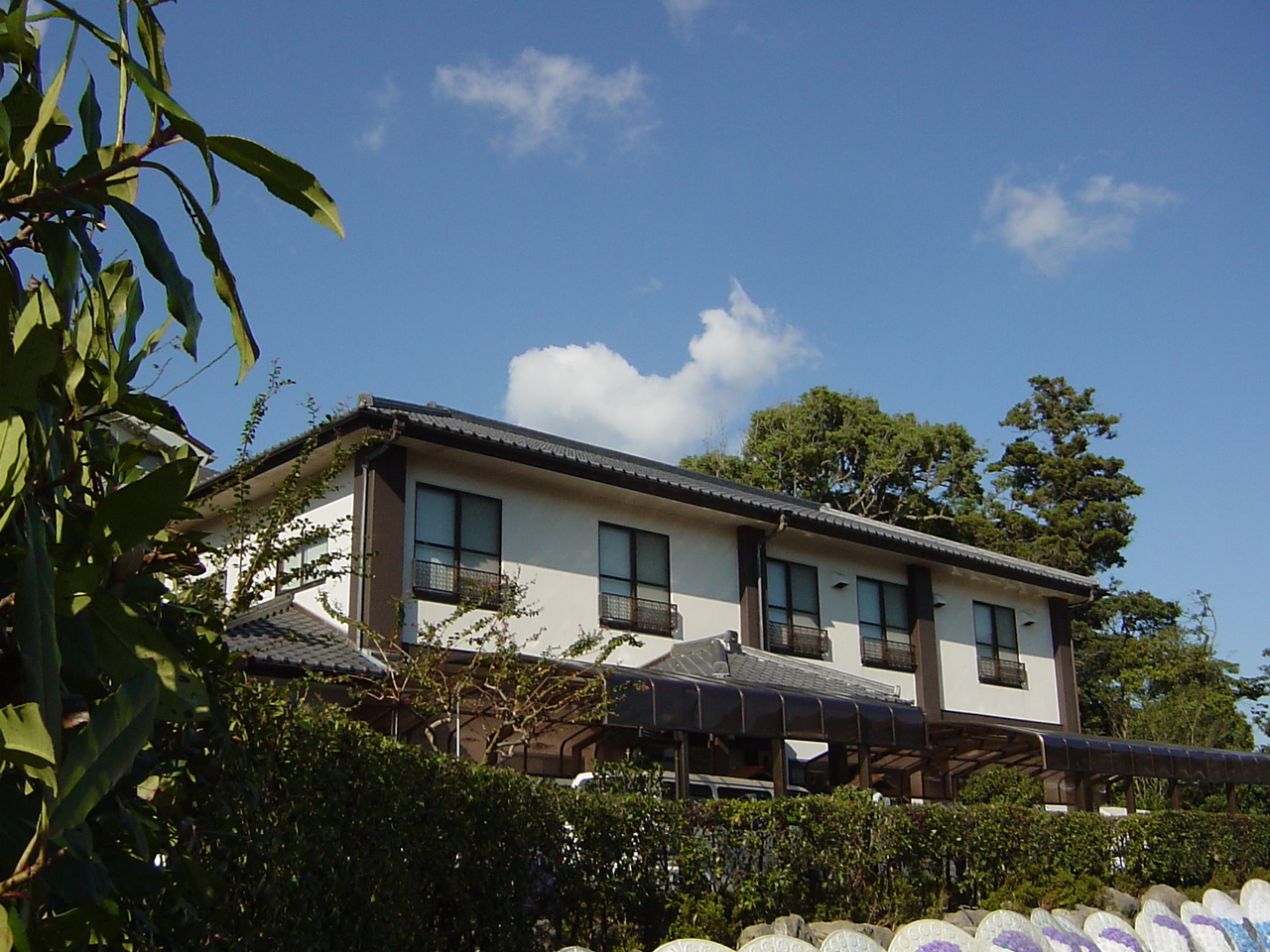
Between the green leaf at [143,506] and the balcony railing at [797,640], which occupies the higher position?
the balcony railing at [797,640]

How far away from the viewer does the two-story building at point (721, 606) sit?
51.8 ft

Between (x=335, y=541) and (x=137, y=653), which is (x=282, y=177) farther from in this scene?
(x=335, y=541)

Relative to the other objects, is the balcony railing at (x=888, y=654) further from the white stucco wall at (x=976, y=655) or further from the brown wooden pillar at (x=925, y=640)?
the white stucco wall at (x=976, y=655)

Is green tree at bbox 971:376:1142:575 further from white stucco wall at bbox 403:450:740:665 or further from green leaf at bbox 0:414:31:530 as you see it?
green leaf at bbox 0:414:31:530

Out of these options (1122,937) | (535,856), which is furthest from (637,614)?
(535,856)

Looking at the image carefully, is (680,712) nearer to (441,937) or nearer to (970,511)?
(441,937)

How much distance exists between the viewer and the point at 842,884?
10.4 m

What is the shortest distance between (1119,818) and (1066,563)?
1197 inches

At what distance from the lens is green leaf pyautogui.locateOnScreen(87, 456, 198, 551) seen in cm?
188

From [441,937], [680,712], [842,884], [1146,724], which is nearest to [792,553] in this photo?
[680,712]

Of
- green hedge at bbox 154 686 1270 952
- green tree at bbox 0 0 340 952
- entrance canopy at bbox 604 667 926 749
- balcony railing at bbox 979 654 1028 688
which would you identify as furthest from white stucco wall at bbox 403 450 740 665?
green tree at bbox 0 0 340 952

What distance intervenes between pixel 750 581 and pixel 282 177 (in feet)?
61.2

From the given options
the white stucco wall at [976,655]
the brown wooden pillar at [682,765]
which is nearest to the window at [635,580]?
the brown wooden pillar at [682,765]

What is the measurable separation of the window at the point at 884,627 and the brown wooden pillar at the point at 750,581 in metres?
2.96
